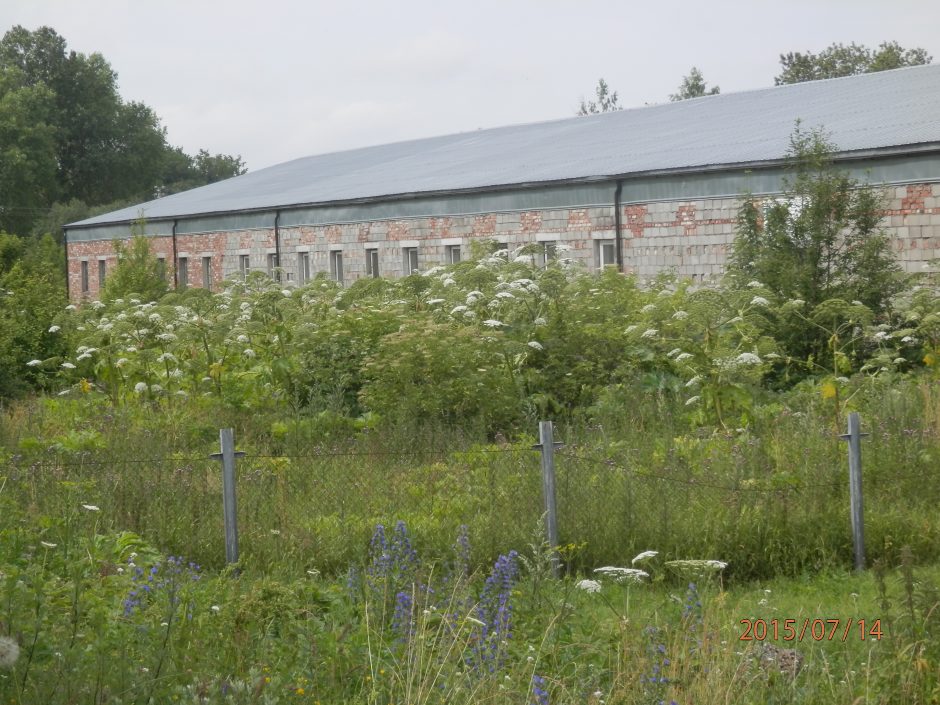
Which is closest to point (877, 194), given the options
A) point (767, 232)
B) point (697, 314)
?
point (767, 232)

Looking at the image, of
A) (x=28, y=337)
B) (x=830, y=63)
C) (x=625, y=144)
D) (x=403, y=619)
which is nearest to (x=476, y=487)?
(x=403, y=619)

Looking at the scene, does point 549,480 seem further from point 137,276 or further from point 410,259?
point 137,276

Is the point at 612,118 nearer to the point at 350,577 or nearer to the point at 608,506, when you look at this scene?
the point at 608,506

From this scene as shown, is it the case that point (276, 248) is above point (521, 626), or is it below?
above

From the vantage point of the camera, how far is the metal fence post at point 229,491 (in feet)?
26.9

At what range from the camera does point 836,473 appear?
9.52m

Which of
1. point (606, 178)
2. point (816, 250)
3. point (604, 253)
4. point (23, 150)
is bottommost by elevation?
point (816, 250)

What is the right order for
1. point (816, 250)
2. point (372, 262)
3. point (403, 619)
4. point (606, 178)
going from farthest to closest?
point (372, 262) → point (606, 178) → point (816, 250) → point (403, 619)

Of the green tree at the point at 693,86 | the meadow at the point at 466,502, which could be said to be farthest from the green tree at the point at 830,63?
the meadow at the point at 466,502

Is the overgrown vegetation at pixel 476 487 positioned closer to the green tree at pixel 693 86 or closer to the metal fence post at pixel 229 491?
the metal fence post at pixel 229 491

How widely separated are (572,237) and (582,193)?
0.89 m

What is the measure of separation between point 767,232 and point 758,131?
6439mm

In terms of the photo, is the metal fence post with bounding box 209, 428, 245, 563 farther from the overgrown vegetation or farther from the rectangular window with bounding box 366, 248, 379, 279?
the rectangular window with bounding box 366, 248, 379, 279
